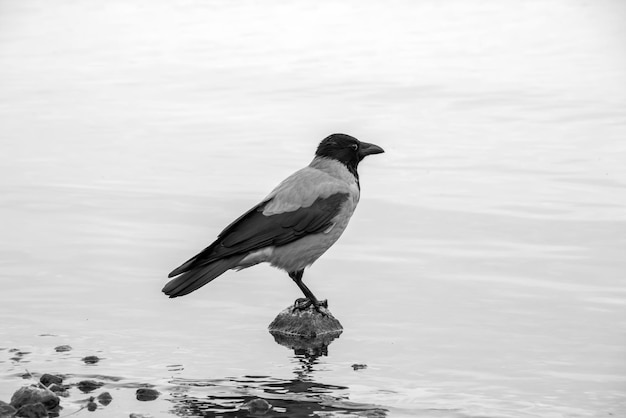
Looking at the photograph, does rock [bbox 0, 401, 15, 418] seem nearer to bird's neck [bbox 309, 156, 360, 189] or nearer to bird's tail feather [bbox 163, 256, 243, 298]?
bird's tail feather [bbox 163, 256, 243, 298]

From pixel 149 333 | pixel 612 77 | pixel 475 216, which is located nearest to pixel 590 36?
pixel 612 77

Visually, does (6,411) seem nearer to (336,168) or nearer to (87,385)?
(87,385)

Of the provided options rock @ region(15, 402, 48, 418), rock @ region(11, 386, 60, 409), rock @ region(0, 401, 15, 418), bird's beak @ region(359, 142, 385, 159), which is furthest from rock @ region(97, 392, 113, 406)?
bird's beak @ region(359, 142, 385, 159)

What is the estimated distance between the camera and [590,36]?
2283 cm

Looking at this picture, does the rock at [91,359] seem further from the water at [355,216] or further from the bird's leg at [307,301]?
the bird's leg at [307,301]

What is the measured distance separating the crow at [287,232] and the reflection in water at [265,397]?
3.77ft

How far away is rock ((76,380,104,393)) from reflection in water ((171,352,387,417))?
0.47 m

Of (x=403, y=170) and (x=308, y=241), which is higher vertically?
(x=403, y=170)

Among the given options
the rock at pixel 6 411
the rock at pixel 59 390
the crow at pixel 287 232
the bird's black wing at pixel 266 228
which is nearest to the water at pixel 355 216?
the rock at pixel 59 390

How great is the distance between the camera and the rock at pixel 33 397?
24.3ft

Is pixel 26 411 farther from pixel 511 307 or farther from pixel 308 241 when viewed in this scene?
pixel 511 307

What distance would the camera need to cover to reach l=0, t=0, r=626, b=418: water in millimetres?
8484

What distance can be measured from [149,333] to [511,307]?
2711 millimetres

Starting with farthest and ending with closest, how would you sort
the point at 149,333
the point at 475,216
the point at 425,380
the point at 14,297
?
the point at 475,216
the point at 14,297
the point at 149,333
the point at 425,380
